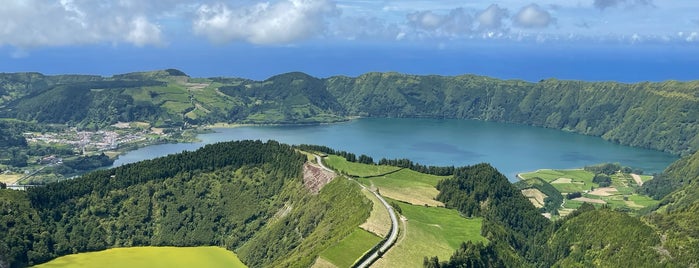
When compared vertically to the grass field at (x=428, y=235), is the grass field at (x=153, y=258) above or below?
below

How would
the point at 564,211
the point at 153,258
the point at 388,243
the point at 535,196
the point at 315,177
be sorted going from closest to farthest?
the point at 388,243, the point at 153,258, the point at 315,177, the point at 564,211, the point at 535,196

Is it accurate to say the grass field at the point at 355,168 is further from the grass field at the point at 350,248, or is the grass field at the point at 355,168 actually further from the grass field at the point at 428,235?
the grass field at the point at 350,248

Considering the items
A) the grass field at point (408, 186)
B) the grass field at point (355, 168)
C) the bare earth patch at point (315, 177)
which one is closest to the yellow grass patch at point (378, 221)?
the grass field at point (408, 186)

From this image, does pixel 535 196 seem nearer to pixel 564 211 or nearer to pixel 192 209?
pixel 564 211

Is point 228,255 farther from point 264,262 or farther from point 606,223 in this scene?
point 606,223

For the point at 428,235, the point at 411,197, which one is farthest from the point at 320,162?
the point at 428,235

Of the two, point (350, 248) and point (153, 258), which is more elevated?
point (350, 248)

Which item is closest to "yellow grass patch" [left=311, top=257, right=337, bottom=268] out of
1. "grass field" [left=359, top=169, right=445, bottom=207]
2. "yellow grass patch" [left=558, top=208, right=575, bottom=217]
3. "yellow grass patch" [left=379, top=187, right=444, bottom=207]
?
"yellow grass patch" [left=379, top=187, right=444, bottom=207]
